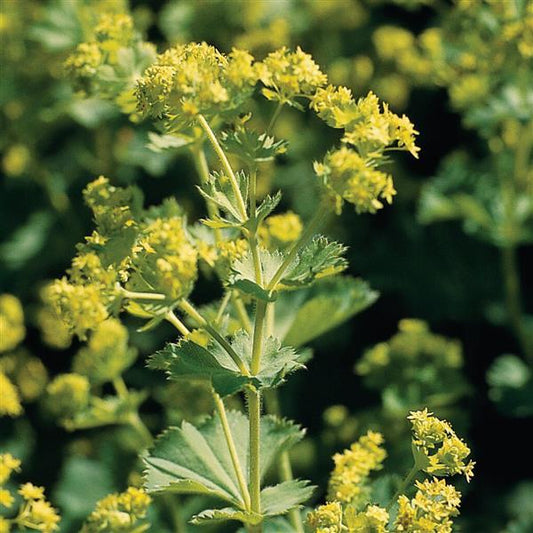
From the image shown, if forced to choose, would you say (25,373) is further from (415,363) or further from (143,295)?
(143,295)

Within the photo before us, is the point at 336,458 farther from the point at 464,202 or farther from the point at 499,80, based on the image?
the point at 499,80

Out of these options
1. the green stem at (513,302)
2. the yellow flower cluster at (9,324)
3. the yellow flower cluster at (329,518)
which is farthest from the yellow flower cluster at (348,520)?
the green stem at (513,302)

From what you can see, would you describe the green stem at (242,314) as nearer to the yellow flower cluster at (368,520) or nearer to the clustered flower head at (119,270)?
the clustered flower head at (119,270)

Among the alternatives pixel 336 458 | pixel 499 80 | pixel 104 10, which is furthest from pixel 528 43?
pixel 336 458

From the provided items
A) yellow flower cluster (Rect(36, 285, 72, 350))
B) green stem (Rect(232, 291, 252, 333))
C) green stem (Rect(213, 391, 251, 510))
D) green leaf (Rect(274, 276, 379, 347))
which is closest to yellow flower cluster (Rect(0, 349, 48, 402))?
yellow flower cluster (Rect(36, 285, 72, 350))

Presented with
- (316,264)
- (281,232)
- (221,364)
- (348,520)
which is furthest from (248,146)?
(348,520)
